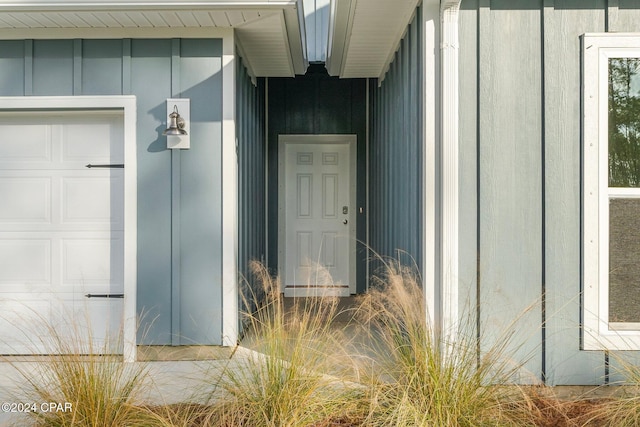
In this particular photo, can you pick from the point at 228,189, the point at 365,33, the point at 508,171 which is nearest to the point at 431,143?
the point at 508,171

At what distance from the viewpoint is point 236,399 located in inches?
86.4

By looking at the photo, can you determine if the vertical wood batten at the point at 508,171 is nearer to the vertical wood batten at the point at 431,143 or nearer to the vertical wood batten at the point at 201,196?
the vertical wood batten at the point at 431,143

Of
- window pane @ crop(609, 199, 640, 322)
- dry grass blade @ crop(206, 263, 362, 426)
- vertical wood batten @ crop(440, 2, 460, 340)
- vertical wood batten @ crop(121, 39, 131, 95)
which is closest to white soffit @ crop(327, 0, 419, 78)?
vertical wood batten @ crop(440, 2, 460, 340)

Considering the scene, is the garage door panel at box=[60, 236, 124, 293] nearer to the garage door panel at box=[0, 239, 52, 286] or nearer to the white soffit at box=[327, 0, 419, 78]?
the garage door panel at box=[0, 239, 52, 286]

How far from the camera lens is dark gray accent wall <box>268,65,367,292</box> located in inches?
242

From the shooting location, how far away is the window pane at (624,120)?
3006 millimetres

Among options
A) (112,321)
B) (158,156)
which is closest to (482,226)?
(158,156)

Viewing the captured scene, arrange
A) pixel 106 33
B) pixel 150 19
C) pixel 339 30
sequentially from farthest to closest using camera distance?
pixel 339 30, pixel 106 33, pixel 150 19

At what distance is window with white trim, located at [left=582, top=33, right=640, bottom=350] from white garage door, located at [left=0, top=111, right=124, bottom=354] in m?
3.23

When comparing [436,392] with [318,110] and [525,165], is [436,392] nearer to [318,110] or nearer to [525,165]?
[525,165]

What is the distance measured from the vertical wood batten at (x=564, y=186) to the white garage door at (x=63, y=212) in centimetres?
300

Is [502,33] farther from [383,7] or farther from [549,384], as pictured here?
[549,384]

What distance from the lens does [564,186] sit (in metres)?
3.01

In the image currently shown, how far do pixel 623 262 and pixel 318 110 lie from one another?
399 centimetres
